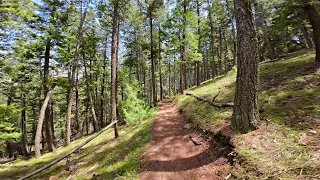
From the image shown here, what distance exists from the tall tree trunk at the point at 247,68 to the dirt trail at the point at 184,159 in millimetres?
1104

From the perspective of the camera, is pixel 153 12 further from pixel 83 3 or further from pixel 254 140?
pixel 254 140

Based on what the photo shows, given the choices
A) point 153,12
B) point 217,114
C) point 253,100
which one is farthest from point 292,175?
point 153,12

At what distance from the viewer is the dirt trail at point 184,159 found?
15.6 ft

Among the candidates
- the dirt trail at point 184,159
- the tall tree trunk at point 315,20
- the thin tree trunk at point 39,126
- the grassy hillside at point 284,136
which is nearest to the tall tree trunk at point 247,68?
the grassy hillside at point 284,136

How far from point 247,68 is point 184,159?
3280mm

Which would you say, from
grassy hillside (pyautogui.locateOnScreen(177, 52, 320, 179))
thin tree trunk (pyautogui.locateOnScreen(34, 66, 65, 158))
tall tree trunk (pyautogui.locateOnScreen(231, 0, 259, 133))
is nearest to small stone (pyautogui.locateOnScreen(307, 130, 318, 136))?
grassy hillside (pyautogui.locateOnScreen(177, 52, 320, 179))

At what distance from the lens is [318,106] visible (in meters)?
5.18

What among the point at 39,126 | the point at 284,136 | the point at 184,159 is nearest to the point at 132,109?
the point at 39,126

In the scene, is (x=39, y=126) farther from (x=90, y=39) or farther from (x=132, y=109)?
(x=90, y=39)

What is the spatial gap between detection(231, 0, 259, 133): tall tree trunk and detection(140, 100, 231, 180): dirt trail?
1.10 meters

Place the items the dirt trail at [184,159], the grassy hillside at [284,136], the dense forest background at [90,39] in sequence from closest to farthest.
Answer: the grassy hillside at [284,136] < the dirt trail at [184,159] < the dense forest background at [90,39]

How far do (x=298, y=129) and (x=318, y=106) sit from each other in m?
1.37

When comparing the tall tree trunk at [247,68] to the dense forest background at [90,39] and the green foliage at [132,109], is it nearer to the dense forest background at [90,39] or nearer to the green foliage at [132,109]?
the dense forest background at [90,39]

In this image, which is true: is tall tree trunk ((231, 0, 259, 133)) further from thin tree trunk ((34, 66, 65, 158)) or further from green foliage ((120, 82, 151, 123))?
thin tree trunk ((34, 66, 65, 158))
